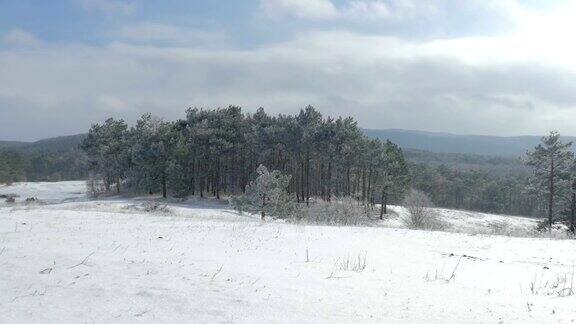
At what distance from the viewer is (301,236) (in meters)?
13.2

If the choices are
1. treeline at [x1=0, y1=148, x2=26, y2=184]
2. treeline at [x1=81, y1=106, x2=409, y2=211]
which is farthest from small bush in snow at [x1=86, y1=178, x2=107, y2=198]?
treeline at [x1=0, y1=148, x2=26, y2=184]

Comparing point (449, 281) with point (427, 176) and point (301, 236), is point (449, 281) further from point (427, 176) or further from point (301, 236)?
point (427, 176)

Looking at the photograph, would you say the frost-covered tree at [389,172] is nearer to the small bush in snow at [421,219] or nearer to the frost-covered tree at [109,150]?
the small bush in snow at [421,219]

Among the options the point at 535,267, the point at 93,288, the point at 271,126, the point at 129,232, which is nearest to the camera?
the point at 93,288

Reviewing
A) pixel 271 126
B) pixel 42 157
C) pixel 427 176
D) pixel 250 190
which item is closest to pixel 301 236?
pixel 250 190

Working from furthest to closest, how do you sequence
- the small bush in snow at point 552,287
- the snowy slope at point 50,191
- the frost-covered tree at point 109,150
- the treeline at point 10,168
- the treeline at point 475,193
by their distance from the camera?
the treeline at point 475,193 < the treeline at point 10,168 < the snowy slope at point 50,191 < the frost-covered tree at point 109,150 < the small bush in snow at point 552,287

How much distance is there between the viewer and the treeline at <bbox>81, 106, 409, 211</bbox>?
57.0 m

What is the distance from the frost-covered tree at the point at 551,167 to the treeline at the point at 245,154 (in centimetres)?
1857

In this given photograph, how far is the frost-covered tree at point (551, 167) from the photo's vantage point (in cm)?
4281

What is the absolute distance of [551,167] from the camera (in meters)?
43.8

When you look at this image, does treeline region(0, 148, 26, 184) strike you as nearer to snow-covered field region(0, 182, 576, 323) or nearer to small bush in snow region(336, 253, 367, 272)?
snow-covered field region(0, 182, 576, 323)

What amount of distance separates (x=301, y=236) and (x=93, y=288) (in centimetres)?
690

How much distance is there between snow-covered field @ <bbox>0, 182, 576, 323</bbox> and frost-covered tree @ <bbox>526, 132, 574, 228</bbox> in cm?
3299

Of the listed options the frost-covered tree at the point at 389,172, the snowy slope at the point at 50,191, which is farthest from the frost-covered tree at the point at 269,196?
the snowy slope at the point at 50,191
